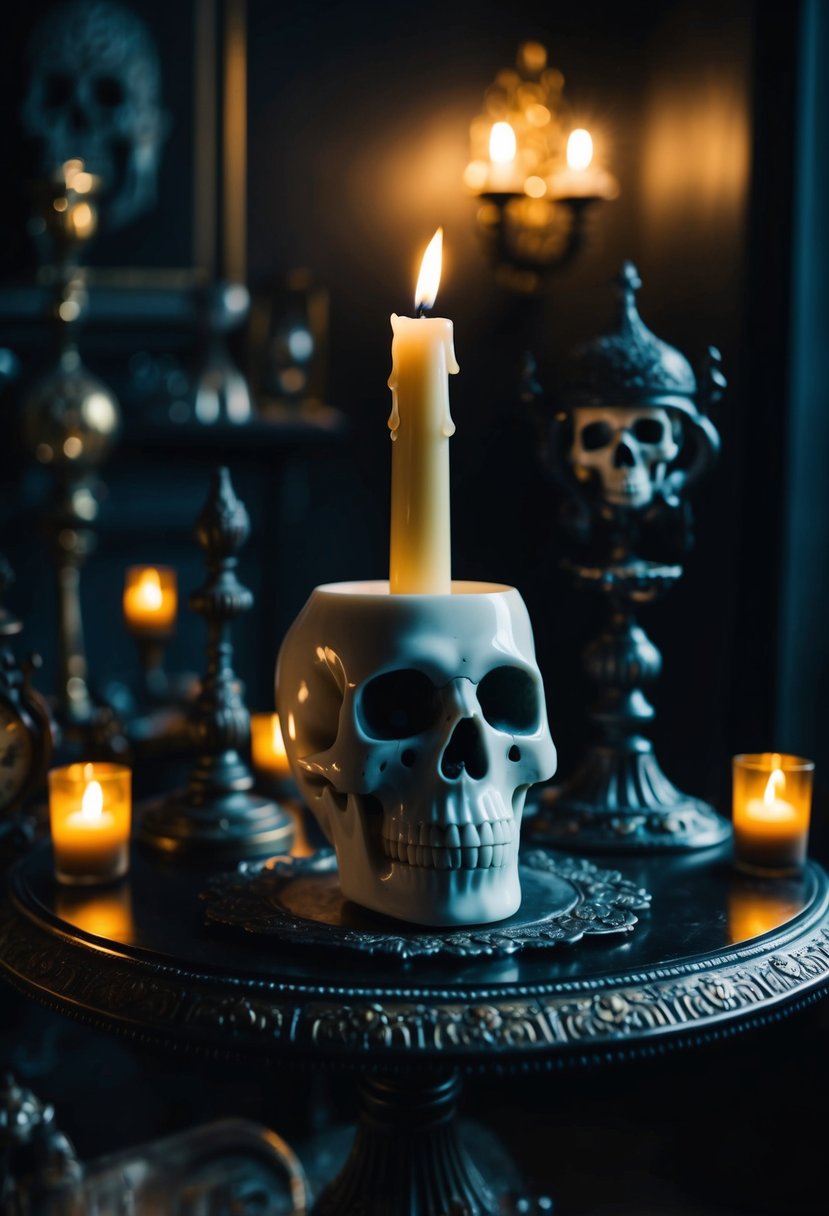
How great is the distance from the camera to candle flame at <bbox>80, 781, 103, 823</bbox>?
1292mm

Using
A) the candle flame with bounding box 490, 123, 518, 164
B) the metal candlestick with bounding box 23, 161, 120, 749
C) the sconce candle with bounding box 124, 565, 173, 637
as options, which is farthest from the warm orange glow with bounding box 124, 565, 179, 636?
the candle flame with bounding box 490, 123, 518, 164

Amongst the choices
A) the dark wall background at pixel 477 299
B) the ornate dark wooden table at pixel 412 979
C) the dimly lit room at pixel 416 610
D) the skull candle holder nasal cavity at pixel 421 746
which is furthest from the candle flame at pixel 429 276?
the dark wall background at pixel 477 299

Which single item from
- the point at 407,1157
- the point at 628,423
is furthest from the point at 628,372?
the point at 407,1157

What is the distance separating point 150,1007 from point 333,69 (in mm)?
2598

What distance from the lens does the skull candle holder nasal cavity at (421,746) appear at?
1.11 m

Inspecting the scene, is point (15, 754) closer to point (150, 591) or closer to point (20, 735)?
point (20, 735)

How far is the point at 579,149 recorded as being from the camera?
224 cm

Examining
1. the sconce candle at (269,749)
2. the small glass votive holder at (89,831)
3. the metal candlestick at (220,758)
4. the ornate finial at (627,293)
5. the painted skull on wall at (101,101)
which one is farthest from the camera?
the painted skull on wall at (101,101)

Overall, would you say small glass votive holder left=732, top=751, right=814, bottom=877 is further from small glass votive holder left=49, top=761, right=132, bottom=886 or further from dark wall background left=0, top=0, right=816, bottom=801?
dark wall background left=0, top=0, right=816, bottom=801

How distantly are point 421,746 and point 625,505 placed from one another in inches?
20.4

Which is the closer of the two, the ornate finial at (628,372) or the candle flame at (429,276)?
the candle flame at (429,276)

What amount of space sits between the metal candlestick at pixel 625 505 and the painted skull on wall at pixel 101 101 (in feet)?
6.05

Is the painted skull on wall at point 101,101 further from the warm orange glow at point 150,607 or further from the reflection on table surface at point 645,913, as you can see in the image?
the reflection on table surface at point 645,913

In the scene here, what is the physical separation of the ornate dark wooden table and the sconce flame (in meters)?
1.34
